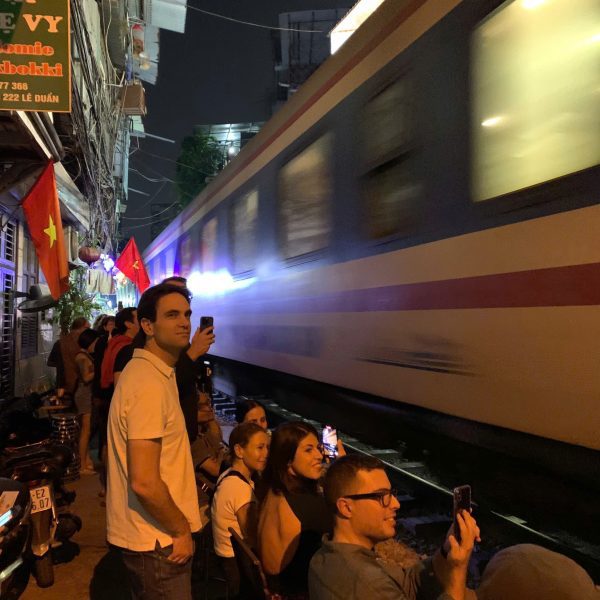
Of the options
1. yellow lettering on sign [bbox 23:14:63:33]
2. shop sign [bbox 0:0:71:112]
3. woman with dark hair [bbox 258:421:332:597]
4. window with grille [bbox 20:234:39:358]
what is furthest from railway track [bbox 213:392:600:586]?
window with grille [bbox 20:234:39:358]

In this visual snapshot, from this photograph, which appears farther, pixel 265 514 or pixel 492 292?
pixel 492 292

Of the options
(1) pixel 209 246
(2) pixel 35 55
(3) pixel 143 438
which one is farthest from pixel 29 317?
(3) pixel 143 438

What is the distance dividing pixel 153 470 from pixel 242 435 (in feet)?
3.25

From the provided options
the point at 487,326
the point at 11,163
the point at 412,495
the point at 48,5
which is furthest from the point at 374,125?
the point at 11,163

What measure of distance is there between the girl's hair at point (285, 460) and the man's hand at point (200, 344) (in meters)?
0.90

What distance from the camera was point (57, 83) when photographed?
17.9ft

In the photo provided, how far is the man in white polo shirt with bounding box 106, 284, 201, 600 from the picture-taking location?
79.2 inches

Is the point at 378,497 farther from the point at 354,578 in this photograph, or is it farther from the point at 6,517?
the point at 6,517

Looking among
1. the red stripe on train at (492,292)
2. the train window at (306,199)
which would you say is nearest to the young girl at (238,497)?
the red stripe on train at (492,292)

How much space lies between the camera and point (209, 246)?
8.91m

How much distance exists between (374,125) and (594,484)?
270cm

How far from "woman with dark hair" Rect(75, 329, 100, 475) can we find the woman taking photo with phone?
410cm

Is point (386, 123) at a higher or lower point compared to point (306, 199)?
higher

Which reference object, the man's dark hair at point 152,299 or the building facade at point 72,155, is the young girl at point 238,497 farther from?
the building facade at point 72,155
